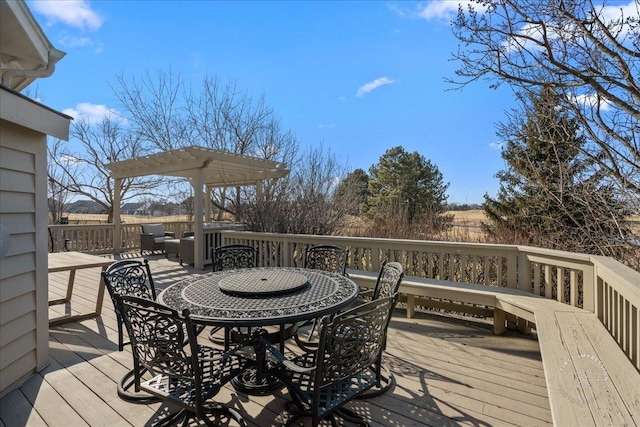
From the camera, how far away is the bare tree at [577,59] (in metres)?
4.52

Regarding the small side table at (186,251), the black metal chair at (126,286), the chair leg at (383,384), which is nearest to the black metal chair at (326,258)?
the chair leg at (383,384)

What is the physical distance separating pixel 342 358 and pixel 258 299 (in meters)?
0.76

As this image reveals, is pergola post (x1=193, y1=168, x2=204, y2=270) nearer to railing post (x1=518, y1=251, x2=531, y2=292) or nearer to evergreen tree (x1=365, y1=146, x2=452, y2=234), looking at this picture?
railing post (x1=518, y1=251, x2=531, y2=292)

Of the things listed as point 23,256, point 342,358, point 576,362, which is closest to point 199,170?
point 23,256

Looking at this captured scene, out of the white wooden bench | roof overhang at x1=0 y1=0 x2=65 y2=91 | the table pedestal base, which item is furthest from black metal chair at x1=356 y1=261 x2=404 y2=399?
roof overhang at x1=0 y1=0 x2=65 y2=91

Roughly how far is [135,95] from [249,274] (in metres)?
12.3

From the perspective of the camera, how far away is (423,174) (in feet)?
59.1

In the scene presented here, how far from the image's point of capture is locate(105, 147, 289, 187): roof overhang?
683 cm

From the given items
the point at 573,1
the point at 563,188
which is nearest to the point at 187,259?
the point at 563,188

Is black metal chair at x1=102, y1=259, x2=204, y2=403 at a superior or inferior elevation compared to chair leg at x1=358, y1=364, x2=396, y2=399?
superior

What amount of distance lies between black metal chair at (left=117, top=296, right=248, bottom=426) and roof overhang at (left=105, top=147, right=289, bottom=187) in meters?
5.27

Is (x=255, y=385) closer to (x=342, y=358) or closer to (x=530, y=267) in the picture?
(x=342, y=358)

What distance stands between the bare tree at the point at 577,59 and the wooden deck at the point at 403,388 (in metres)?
3.69

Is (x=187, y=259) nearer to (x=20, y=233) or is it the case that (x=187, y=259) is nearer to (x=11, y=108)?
(x=20, y=233)
